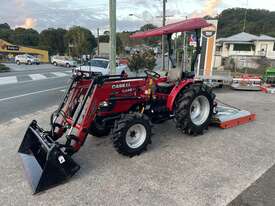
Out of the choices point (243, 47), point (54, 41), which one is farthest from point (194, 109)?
point (54, 41)

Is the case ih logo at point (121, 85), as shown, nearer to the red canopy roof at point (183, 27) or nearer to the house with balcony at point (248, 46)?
the red canopy roof at point (183, 27)

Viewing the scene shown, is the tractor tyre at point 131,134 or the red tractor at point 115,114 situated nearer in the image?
the red tractor at point 115,114

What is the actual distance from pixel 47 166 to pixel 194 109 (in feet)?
11.3

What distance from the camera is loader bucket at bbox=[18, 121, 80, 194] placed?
338cm

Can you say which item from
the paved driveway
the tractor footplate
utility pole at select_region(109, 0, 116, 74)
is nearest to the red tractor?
the paved driveway

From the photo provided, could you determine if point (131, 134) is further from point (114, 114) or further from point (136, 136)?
point (114, 114)

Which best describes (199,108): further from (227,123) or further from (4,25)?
(4,25)

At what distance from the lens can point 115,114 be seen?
4.64m

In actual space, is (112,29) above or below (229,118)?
above

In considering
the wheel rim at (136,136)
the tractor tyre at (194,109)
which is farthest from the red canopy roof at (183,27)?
the wheel rim at (136,136)


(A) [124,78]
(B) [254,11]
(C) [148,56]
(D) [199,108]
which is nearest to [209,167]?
(D) [199,108]

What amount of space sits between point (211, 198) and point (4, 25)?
334ft

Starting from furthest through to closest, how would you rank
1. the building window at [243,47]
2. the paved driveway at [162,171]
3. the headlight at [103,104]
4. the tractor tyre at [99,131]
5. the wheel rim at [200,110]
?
the building window at [243,47], the wheel rim at [200,110], the tractor tyre at [99,131], the headlight at [103,104], the paved driveway at [162,171]

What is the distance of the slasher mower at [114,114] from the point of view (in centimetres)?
364
